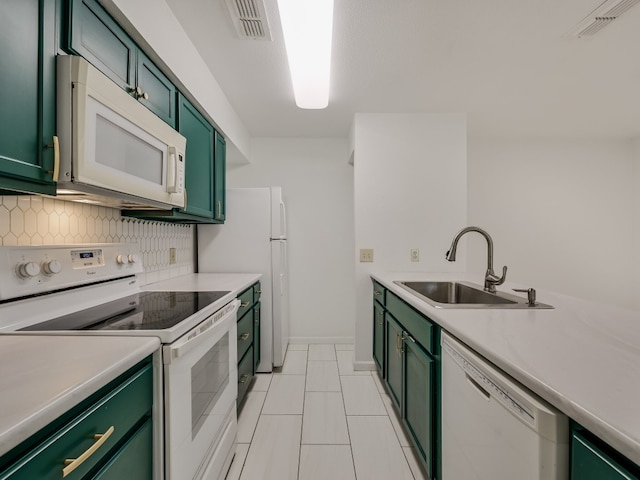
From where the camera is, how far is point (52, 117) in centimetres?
91

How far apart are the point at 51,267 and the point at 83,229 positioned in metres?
0.36

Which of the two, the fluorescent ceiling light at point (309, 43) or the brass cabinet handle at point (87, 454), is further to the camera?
the fluorescent ceiling light at point (309, 43)

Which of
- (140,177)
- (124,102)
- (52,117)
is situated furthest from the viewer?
(140,177)

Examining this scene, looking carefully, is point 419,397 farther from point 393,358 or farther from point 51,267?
point 51,267

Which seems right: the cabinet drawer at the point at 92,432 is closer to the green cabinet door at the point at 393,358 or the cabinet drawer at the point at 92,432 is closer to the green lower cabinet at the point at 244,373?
the green lower cabinet at the point at 244,373

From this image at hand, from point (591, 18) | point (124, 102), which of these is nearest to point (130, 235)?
point (124, 102)

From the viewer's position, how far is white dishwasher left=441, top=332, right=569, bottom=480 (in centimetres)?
65

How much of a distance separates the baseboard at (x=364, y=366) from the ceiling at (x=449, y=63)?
227 cm

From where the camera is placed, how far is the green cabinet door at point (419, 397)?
52.1 inches

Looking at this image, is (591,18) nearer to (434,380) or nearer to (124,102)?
(434,380)

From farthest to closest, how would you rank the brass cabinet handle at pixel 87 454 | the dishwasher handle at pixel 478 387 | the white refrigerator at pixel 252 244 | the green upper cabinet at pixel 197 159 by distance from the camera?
1. the white refrigerator at pixel 252 244
2. the green upper cabinet at pixel 197 159
3. the dishwasher handle at pixel 478 387
4. the brass cabinet handle at pixel 87 454

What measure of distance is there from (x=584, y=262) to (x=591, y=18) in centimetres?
300

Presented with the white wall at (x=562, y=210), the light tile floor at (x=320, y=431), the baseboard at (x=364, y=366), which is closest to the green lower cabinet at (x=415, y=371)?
the light tile floor at (x=320, y=431)

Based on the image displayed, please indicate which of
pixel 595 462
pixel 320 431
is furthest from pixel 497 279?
pixel 320 431
